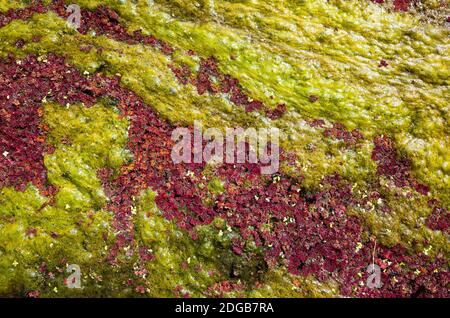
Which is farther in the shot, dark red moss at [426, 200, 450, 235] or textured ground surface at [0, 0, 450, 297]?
dark red moss at [426, 200, 450, 235]

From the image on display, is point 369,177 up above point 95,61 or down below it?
below

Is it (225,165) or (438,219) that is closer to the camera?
(225,165)

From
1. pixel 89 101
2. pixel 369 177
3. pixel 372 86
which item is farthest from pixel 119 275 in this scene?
pixel 372 86

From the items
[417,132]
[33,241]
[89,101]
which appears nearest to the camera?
[33,241]

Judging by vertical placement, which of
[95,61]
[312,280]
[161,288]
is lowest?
[161,288]

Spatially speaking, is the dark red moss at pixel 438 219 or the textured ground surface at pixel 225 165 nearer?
the textured ground surface at pixel 225 165

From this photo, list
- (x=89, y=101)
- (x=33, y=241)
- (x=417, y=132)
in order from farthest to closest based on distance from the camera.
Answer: (x=417, y=132)
(x=89, y=101)
(x=33, y=241)

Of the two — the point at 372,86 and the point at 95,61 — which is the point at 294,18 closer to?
the point at 372,86

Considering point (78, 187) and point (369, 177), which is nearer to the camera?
point (78, 187)
